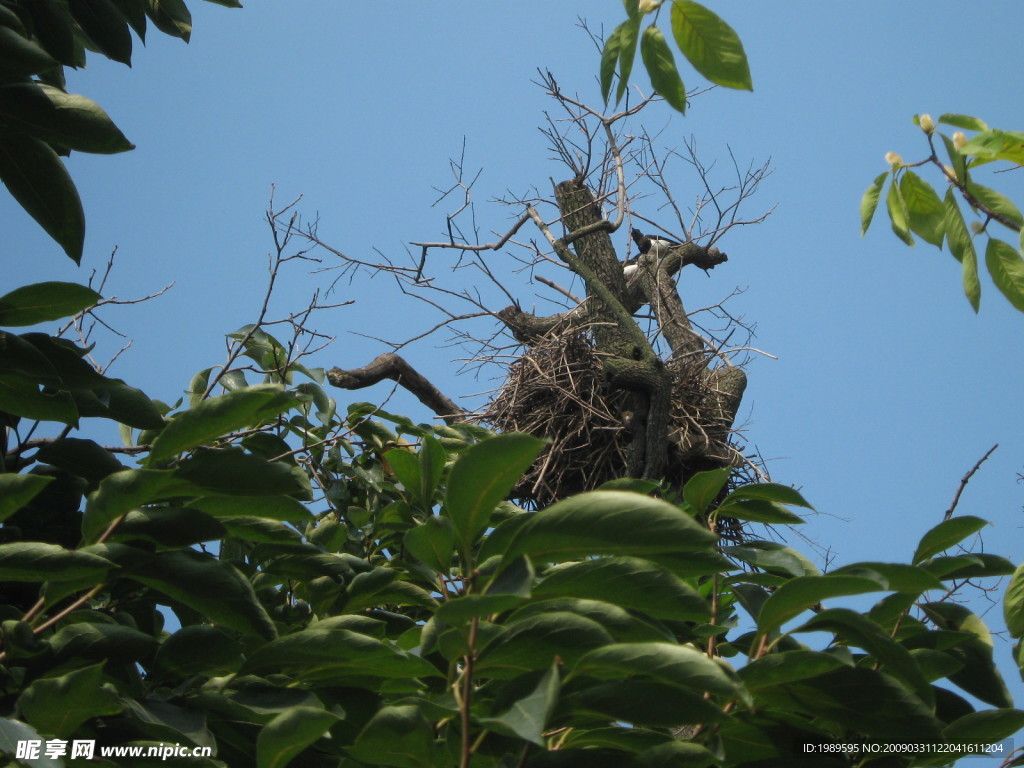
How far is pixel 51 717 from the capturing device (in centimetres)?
67

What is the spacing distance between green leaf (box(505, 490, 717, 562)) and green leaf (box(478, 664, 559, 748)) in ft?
0.26

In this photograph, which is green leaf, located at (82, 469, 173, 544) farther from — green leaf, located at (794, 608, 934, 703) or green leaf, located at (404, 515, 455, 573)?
green leaf, located at (794, 608, 934, 703)

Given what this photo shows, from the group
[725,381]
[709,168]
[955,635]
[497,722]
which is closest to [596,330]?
[725,381]

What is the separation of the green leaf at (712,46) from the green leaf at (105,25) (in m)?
0.91

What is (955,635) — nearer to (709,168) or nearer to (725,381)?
(725,381)

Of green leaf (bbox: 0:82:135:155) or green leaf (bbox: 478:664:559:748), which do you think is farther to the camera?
green leaf (bbox: 0:82:135:155)

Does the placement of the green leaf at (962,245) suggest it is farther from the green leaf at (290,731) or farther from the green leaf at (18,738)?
the green leaf at (18,738)

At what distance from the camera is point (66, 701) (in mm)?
658

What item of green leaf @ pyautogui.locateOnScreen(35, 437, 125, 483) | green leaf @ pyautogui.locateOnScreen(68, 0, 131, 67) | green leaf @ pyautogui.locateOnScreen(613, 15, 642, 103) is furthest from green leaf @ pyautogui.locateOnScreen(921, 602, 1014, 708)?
green leaf @ pyautogui.locateOnScreen(68, 0, 131, 67)

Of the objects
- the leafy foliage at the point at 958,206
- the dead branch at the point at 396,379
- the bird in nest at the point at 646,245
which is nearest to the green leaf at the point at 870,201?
the leafy foliage at the point at 958,206

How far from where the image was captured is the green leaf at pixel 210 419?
71 centimetres

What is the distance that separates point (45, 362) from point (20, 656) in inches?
10.8

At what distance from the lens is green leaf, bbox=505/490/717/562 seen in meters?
0.55

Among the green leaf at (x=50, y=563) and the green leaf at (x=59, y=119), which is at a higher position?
the green leaf at (x=59, y=119)
